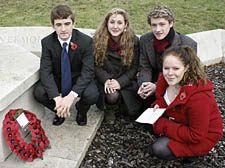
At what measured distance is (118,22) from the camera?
3094 mm

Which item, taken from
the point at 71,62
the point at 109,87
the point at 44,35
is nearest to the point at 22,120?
the point at 71,62

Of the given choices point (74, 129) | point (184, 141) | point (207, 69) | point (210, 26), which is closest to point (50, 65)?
point (74, 129)

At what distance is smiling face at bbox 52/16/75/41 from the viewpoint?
Answer: 2.75 meters

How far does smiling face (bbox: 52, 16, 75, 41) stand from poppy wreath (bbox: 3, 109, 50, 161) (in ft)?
2.85

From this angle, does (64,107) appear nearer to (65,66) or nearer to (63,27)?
(65,66)

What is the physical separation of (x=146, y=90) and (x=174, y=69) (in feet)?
2.31

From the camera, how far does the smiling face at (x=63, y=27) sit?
2.75 metres

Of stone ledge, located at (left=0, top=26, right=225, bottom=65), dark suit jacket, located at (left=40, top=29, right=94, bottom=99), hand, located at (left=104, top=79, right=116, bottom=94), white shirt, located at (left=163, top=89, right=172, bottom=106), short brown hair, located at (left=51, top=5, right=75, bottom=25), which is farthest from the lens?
stone ledge, located at (left=0, top=26, right=225, bottom=65)

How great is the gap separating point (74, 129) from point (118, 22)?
1.31 metres

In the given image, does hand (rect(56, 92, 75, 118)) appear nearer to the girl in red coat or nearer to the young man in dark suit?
the young man in dark suit

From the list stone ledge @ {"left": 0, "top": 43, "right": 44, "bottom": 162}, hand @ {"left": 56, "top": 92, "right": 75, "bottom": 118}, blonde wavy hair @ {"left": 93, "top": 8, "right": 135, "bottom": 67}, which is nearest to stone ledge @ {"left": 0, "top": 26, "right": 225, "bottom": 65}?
stone ledge @ {"left": 0, "top": 43, "right": 44, "bottom": 162}

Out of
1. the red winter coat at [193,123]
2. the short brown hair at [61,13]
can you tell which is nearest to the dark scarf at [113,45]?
the short brown hair at [61,13]

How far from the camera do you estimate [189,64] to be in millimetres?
2398

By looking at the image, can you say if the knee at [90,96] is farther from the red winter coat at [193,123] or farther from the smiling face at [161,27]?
the smiling face at [161,27]
